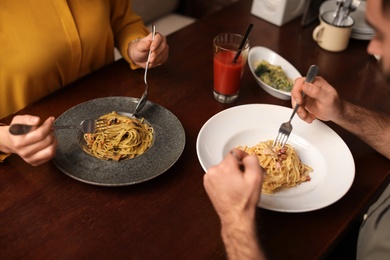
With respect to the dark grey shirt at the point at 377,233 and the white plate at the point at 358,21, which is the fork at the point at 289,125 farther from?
the white plate at the point at 358,21

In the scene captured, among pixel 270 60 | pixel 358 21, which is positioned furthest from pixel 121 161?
pixel 358 21

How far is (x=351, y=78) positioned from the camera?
1964mm

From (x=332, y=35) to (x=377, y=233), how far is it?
1.13 meters

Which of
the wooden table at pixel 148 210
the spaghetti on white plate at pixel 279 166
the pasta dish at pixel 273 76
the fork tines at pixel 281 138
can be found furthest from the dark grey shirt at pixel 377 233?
the pasta dish at pixel 273 76

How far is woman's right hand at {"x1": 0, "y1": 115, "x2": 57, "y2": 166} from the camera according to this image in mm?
1229

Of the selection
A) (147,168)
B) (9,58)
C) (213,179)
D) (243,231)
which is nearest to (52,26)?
(9,58)

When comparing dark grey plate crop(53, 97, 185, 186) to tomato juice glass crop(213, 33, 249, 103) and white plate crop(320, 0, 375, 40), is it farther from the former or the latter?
white plate crop(320, 0, 375, 40)

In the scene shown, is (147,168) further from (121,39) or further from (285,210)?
(121,39)

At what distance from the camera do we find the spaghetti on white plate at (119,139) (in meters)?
1.42

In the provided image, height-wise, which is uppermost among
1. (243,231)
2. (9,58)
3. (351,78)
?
(9,58)

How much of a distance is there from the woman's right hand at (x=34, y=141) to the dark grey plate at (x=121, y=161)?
78mm

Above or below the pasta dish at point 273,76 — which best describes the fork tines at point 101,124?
above

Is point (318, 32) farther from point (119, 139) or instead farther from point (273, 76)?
point (119, 139)

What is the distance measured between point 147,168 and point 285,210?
45cm
